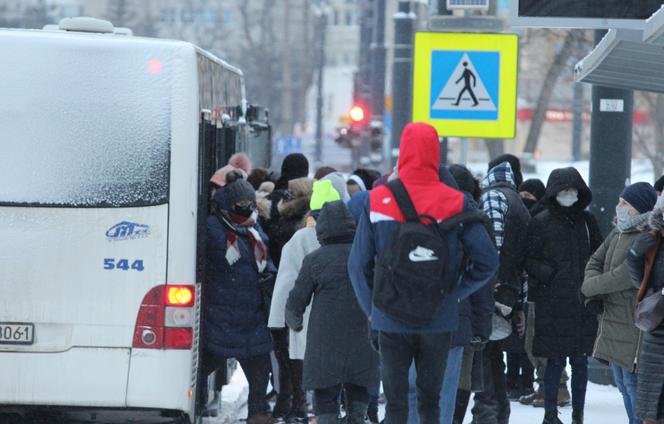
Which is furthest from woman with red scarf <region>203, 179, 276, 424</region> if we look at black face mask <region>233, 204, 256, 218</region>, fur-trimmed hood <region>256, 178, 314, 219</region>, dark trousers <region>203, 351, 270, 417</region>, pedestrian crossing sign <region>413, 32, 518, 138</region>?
pedestrian crossing sign <region>413, 32, 518, 138</region>

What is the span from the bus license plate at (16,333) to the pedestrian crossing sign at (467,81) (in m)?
5.57

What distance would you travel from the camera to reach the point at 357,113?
1061 inches

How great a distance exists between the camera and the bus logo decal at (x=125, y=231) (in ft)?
A: 25.7

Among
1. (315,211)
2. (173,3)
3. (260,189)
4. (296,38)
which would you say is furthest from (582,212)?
(173,3)

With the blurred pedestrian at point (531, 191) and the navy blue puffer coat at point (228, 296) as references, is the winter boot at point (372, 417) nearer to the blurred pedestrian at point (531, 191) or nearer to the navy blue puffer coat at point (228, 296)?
the navy blue puffer coat at point (228, 296)

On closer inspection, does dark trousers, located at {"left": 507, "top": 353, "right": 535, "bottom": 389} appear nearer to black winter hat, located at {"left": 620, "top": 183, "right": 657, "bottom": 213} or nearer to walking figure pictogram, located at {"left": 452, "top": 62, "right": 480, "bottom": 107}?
walking figure pictogram, located at {"left": 452, "top": 62, "right": 480, "bottom": 107}

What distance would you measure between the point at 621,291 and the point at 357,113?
18.5 m

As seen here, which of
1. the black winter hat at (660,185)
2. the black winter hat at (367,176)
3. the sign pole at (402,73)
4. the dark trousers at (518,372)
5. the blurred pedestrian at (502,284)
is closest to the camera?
the black winter hat at (660,185)

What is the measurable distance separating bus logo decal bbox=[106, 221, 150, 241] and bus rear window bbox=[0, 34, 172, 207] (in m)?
0.11

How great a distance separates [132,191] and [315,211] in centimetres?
152

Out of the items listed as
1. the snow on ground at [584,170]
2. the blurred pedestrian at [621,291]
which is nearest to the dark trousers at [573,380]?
the blurred pedestrian at [621,291]

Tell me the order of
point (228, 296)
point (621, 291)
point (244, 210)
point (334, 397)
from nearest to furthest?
point (334, 397)
point (621, 291)
point (228, 296)
point (244, 210)

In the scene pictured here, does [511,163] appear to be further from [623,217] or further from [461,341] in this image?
[461,341]

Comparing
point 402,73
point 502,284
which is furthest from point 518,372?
point 402,73
